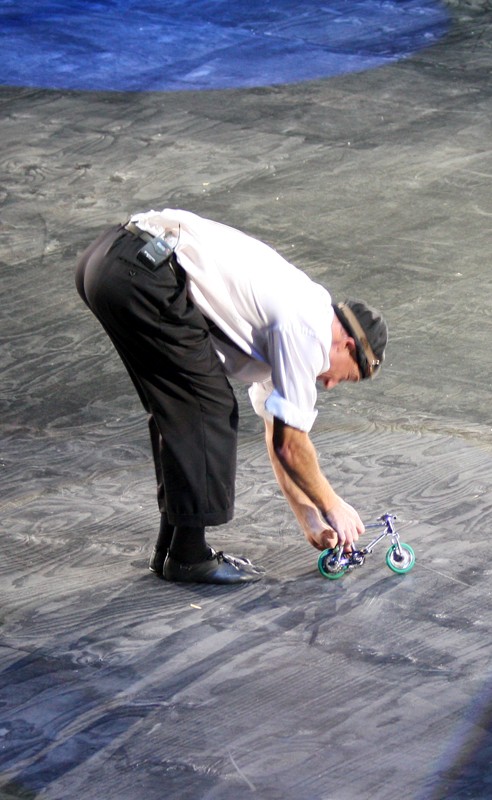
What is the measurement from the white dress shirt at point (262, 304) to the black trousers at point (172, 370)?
7 cm

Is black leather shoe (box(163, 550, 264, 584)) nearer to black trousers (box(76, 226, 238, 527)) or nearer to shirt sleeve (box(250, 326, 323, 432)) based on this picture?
black trousers (box(76, 226, 238, 527))

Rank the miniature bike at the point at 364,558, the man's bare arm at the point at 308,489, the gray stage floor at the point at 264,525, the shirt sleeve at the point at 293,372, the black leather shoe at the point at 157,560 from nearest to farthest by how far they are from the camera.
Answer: the gray stage floor at the point at 264,525
the shirt sleeve at the point at 293,372
the man's bare arm at the point at 308,489
the miniature bike at the point at 364,558
the black leather shoe at the point at 157,560

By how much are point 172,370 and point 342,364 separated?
0.52 meters

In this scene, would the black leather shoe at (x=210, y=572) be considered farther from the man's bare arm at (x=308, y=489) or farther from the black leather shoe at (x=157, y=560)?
the man's bare arm at (x=308, y=489)

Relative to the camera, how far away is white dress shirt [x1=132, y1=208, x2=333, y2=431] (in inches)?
115

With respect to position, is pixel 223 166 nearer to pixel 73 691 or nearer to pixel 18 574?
pixel 18 574

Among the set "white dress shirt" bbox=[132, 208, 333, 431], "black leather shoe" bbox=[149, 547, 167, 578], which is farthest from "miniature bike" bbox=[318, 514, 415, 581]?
"white dress shirt" bbox=[132, 208, 333, 431]

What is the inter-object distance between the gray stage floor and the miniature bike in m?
0.05

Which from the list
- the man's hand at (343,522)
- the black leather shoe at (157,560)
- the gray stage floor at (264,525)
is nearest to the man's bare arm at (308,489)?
the man's hand at (343,522)

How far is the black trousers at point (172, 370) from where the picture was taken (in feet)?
10.0

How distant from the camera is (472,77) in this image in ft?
34.0

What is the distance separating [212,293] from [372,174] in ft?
17.9

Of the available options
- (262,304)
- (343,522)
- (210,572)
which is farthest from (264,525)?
(262,304)

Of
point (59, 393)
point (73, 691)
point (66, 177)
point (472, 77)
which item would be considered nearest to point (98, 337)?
point (59, 393)
